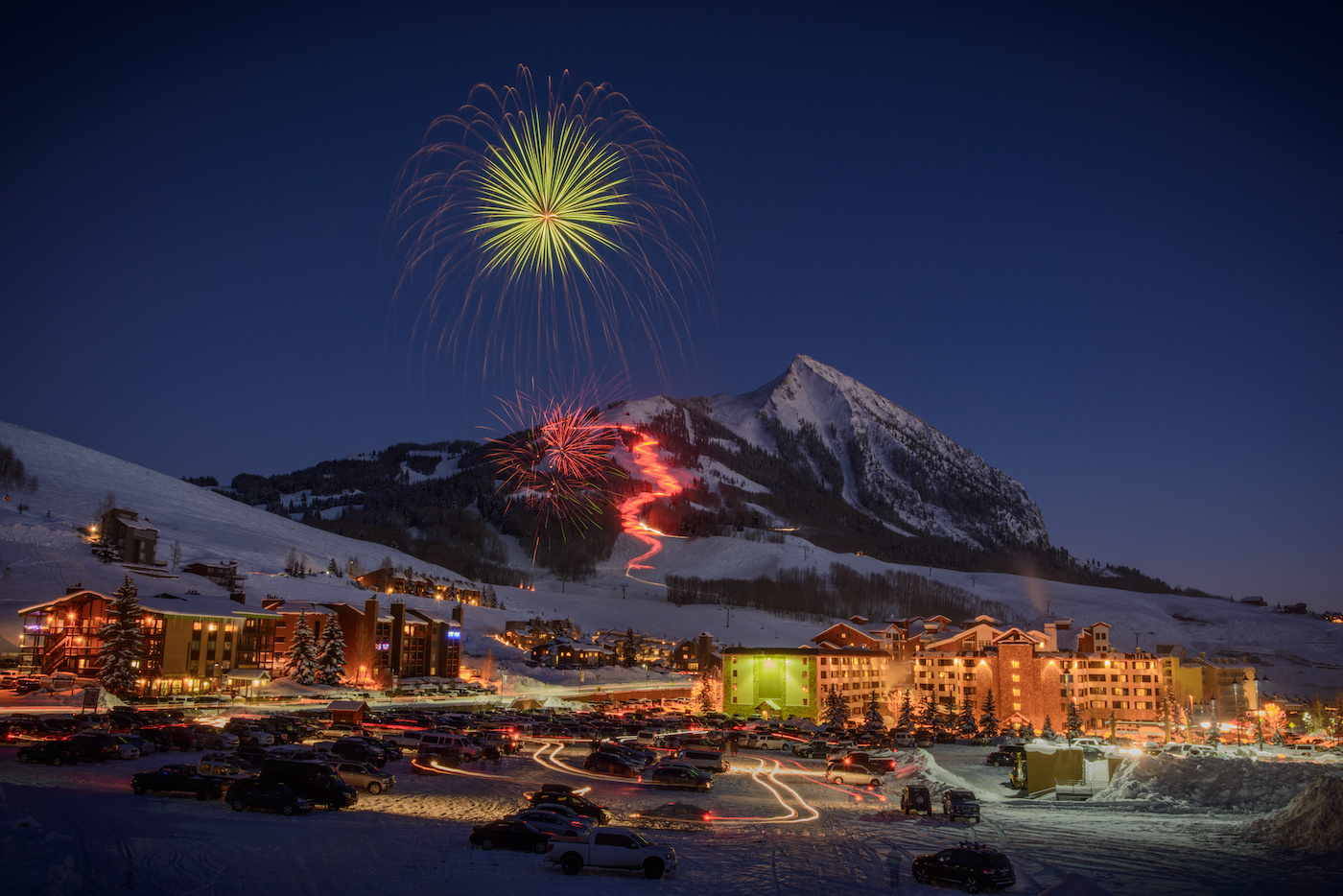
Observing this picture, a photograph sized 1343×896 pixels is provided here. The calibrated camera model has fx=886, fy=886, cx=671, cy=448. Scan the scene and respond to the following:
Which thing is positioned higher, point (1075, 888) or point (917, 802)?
point (1075, 888)

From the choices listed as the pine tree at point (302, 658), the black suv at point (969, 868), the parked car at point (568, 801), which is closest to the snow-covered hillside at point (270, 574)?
the pine tree at point (302, 658)

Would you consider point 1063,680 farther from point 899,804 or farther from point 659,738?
point 899,804

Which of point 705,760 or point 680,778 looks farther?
point 705,760

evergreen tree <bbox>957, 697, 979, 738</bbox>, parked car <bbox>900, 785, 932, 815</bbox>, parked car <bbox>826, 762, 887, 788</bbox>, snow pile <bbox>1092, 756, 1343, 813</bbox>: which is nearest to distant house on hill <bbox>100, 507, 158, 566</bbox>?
evergreen tree <bbox>957, 697, 979, 738</bbox>

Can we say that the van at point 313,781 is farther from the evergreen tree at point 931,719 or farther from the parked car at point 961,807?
the evergreen tree at point 931,719

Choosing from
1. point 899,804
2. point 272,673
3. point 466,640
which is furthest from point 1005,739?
point 466,640

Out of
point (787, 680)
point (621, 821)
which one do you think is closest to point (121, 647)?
point (621, 821)

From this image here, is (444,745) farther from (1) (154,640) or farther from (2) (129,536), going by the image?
(2) (129,536)
